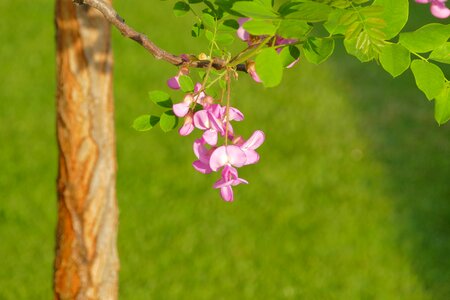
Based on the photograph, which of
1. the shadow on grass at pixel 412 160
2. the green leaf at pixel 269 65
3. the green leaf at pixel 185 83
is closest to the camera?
the green leaf at pixel 269 65

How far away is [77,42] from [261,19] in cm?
182

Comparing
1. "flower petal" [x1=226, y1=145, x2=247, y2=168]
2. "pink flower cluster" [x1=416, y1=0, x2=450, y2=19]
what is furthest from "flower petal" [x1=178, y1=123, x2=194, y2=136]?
"pink flower cluster" [x1=416, y1=0, x2=450, y2=19]

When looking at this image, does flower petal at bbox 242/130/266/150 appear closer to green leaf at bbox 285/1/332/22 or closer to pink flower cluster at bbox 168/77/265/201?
pink flower cluster at bbox 168/77/265/201

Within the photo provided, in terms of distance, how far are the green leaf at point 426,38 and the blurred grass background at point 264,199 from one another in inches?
153

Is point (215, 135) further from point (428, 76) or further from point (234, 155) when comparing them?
point (428, 76)

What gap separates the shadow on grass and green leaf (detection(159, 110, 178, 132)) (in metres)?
4.23

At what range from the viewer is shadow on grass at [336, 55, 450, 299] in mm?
6426

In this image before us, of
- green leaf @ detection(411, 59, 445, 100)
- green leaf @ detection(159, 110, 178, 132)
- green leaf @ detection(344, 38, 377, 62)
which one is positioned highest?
green leaf @ detection(344, 38, 377, 62)

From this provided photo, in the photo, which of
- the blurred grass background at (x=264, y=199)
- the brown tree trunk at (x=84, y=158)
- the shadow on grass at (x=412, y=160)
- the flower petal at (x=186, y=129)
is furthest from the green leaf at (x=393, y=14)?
the shadow on grass at (x=412, y=160)

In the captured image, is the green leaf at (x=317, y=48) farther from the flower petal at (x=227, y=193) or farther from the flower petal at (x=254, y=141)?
the flower petal at (x=227, y=193)

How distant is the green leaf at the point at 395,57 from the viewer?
1876 mm

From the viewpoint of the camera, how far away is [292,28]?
1.77 m

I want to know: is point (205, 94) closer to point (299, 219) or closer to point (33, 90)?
point (299, 219)

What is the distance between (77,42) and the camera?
3418 millimetres
